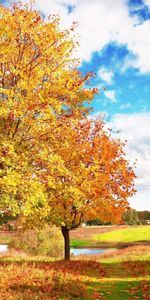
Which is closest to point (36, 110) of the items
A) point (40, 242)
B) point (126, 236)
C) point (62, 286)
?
point (62, 286)

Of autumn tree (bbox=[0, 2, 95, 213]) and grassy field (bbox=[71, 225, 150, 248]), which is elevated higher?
autumn tree (bbox=[0, 2, 95, 213])

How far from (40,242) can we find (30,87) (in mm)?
33935

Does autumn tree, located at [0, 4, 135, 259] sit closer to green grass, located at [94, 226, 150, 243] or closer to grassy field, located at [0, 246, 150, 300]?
grassy field, located at [0, 246, 150, 300]

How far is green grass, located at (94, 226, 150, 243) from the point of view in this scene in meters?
95.8

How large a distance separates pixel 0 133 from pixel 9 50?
401 cm

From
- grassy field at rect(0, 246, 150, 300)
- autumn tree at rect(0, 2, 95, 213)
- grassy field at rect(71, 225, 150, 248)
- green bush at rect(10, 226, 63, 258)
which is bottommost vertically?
grassy field at rect(0, 246, 150, 300)

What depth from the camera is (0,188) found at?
15.6m

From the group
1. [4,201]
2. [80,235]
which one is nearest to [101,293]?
[4,201]

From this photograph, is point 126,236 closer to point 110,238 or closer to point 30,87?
point 110,238

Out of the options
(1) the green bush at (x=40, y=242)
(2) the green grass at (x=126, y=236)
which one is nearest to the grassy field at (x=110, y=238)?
(2) the green grass at (x=126, y=236)

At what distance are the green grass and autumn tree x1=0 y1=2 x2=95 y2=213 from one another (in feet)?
255

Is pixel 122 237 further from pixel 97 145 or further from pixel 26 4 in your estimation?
pixel 26 4

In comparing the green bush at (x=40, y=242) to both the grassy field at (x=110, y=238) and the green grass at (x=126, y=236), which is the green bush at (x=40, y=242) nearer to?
the grassy field at (x=110, y=238)

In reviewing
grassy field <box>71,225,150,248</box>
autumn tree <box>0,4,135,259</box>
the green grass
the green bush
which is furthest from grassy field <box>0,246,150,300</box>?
the green grass
